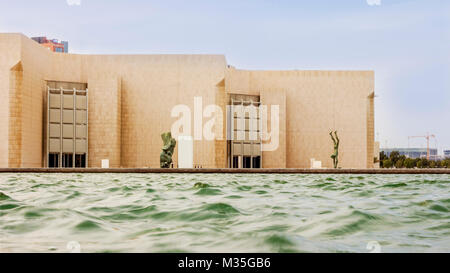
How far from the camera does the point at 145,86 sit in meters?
37.0

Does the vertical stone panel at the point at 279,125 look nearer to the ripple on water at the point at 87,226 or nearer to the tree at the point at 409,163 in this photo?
the ripple on water at the point at 87,226

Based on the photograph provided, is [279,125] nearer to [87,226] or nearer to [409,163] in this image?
[87,226]

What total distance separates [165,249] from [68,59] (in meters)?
35.7

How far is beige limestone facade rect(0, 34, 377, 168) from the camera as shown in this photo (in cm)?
3167

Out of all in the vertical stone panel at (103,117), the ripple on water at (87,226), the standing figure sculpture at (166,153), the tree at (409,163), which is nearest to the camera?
the ripple on water at (87,226)

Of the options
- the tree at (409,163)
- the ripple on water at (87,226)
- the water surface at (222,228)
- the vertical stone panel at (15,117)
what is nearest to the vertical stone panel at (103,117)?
the vertical stone panel at (15,117)

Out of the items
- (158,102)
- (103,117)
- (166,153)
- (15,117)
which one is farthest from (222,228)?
(158,102)

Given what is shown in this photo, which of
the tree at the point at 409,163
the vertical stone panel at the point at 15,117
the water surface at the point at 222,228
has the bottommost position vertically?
the tree at the point at 409,163

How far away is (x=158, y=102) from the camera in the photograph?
121 feet

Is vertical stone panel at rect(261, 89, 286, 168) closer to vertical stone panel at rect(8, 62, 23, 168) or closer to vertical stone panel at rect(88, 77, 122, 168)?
vertical stone panel at rect(88, 77, 122, 168)

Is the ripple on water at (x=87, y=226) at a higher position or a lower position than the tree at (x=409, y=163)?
higher

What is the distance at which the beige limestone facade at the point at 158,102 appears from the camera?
31.7m

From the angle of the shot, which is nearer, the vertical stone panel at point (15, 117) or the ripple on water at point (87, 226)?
the ripple on water at point (87, 226)
